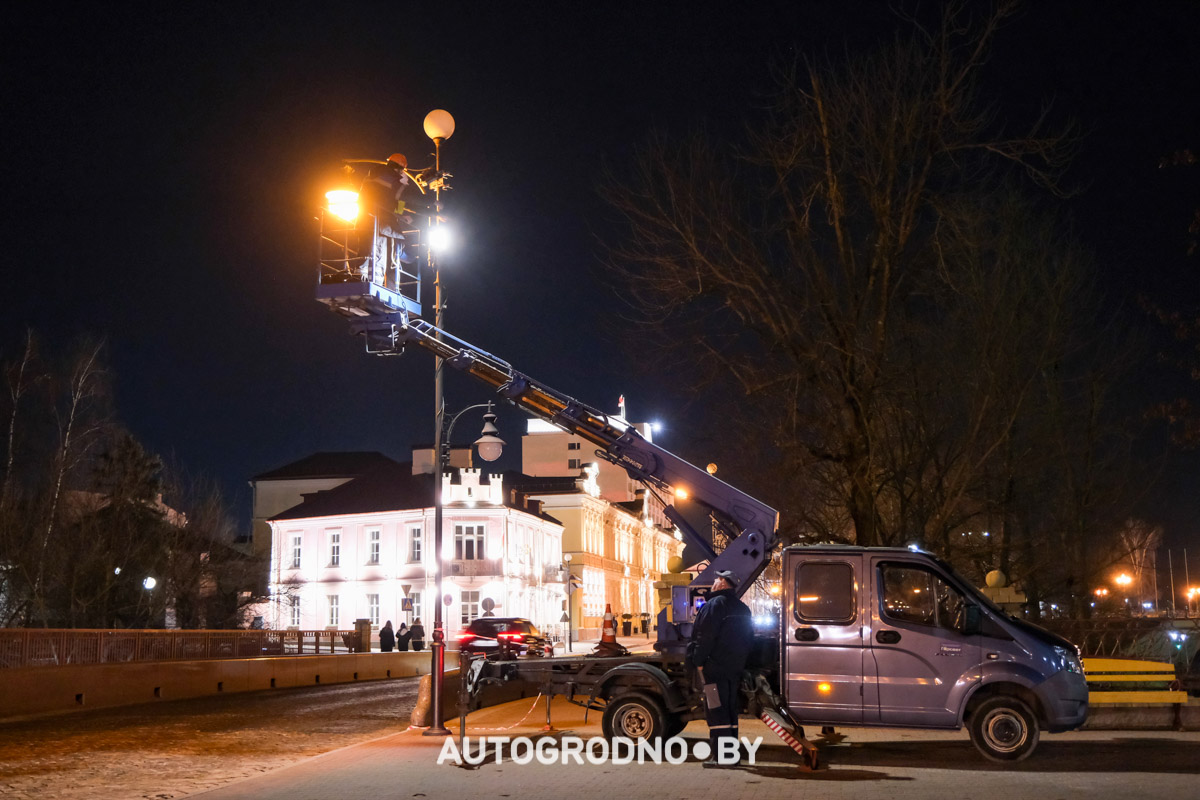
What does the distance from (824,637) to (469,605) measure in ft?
187

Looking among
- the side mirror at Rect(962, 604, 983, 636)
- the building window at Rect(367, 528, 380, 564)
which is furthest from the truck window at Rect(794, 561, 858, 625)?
the building window at Rect(367, 528, 380, 564)

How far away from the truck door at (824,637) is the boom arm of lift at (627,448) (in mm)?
2887

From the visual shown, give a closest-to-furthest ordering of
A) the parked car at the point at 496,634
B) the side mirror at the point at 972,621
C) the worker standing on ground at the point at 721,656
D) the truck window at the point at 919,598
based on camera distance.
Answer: the worker standing on ground at the point at 721,656, the side mirror at the point at 972,621, the truck window at the point at 919,598, the parked car at the point at 496,634

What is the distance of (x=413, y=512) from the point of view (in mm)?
68688

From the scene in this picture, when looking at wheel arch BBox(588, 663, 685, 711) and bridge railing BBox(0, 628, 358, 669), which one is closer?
wheel arch BBox(588, 663, 685, 711)

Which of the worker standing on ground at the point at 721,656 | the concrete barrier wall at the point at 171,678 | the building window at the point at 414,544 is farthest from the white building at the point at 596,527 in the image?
the worker standing on ground at the point at 721,656

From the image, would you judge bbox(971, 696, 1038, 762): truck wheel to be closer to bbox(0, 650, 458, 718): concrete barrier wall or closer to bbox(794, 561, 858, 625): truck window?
bbox(794, 561, 858, 625): truck window

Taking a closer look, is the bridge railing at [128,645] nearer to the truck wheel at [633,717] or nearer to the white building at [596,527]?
the truck wheel at [633,717]

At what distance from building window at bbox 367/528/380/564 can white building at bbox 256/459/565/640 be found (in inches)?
2.4

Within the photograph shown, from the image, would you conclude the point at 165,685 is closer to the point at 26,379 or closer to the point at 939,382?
the point at 939,382

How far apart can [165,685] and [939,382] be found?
18573 mm

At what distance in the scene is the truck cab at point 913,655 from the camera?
11898 mm

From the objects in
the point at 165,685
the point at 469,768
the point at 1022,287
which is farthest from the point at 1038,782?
the point at 165,685

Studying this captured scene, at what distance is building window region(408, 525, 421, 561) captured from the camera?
68500 mm
